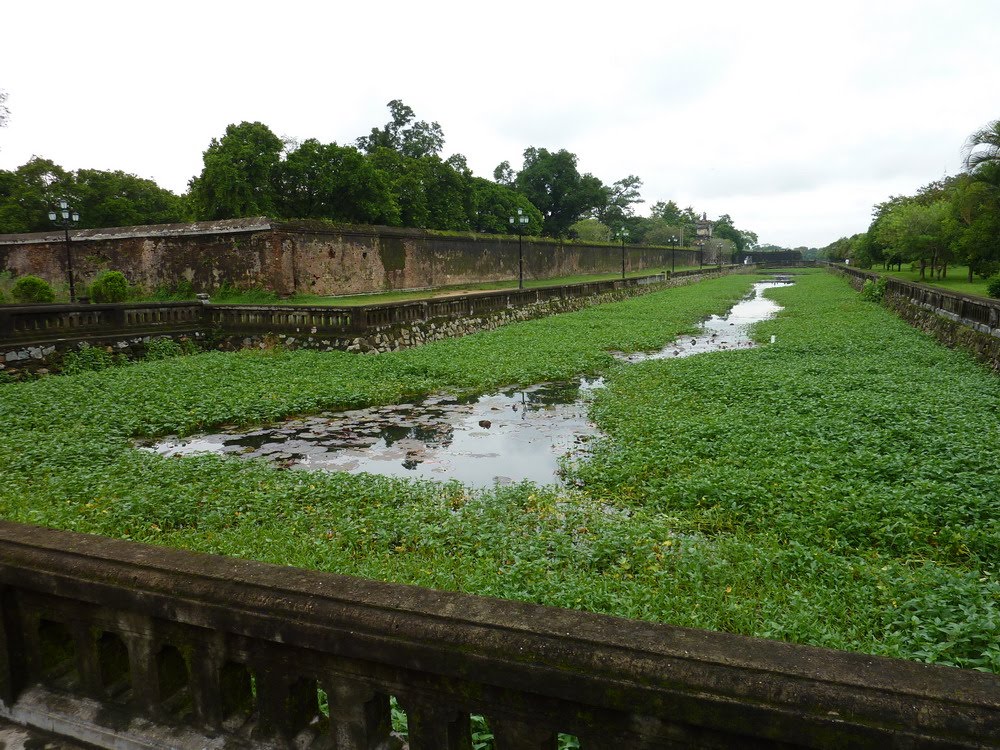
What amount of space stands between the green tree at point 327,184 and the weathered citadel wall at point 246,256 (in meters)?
4.41

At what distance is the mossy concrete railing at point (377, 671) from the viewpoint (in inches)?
51.6

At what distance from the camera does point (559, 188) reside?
5784 centimetres

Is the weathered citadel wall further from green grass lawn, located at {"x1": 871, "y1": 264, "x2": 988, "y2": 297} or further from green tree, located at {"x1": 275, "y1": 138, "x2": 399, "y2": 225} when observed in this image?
green grass lawn, located at {"x1": 871, "y1": 264, "x2": 988, "y2": 297}

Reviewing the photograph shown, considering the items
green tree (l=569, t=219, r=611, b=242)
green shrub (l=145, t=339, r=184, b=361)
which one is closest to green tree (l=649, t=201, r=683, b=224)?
green tree (l=569, t=219, r=611, b=242)

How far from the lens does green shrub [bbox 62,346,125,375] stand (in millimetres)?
11898

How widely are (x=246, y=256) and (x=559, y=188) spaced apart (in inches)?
1661

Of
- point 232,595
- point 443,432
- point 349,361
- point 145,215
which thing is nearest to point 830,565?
point 232,595

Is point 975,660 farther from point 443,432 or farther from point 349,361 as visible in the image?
point 349,361

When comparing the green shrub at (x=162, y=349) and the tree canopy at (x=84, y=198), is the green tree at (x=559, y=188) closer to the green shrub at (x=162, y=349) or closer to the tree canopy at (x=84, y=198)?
the tree canopy at (x=84, y=198)

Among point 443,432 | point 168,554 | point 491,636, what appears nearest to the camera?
point 491,636

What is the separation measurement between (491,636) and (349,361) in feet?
36.6

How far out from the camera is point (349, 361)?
1230 cm

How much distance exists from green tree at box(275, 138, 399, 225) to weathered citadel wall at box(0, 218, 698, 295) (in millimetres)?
4411

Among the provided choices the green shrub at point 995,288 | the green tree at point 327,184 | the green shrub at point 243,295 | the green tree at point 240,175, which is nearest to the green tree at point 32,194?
the green tree at point 240,175
